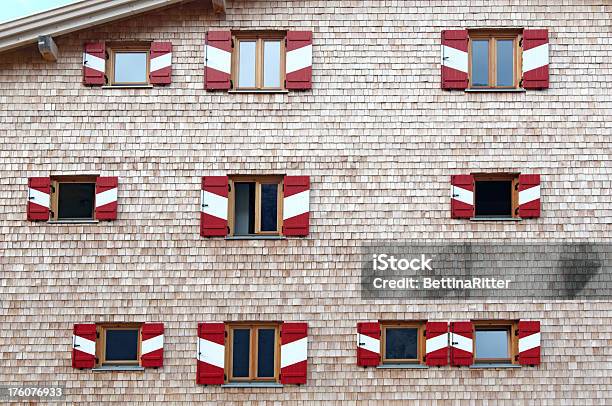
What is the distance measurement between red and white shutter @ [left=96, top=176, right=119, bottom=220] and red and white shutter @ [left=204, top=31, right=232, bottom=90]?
280cm

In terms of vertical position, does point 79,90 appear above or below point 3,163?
above

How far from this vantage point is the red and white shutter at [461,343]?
21.4 m

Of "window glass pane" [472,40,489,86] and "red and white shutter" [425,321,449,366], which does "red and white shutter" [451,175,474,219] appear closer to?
"window glass pane" [472,40,489,86]

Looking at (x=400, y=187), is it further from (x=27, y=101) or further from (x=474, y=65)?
(x=27, y=101)

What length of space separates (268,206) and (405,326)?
3701 mm

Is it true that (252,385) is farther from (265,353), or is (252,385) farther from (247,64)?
(247,64)

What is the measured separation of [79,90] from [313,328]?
6.92 m

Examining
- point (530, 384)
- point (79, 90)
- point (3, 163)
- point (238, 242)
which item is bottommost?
point (530, 384)

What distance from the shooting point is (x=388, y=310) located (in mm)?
21594

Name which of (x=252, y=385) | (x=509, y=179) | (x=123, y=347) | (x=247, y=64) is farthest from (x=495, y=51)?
(x=123, y=347)

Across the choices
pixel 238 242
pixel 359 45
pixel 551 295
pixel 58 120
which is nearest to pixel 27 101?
pixel 58 120

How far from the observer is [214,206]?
71.9 feet

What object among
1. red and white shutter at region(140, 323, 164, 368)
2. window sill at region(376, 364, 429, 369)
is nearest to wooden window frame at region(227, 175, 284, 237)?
red and white shutter at region(140, 323, 164, 368)

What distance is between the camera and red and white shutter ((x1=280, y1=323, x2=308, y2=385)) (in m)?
21.3
